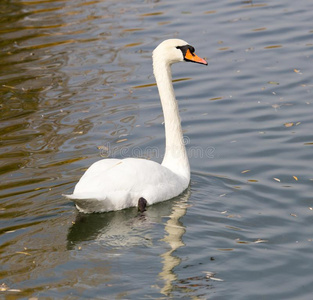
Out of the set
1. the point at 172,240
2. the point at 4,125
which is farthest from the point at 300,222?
the point at 4,125

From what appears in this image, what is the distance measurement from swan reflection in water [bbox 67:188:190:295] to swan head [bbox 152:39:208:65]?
1.51 metres

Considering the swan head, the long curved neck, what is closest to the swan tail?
the long curved neck

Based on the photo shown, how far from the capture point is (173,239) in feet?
21.6

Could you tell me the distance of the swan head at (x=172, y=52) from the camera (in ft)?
26.3

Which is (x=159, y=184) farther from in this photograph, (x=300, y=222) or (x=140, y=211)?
(x=300, y=222)

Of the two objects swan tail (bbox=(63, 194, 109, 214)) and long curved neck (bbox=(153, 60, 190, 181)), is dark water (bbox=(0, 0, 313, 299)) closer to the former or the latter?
swan tail (bbox=(63, 194, 109, 214))

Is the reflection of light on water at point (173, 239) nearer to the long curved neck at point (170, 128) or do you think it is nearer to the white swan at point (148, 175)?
the white swan at point (148, 175)

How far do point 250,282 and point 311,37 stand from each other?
7.42m

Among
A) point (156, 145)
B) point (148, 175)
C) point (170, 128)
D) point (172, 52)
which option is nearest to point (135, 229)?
point (148, 175)

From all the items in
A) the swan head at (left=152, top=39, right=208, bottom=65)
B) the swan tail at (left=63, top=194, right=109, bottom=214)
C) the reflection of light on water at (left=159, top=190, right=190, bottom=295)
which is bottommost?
the reflection of light on water at (left=159, top=190, right=190, bottom=295)

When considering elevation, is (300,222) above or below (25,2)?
below

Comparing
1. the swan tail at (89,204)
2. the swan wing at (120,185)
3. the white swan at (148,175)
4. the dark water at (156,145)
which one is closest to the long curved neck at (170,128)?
the white swan at (148,175)

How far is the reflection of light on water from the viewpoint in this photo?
5860 mm

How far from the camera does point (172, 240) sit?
21.6 feet
